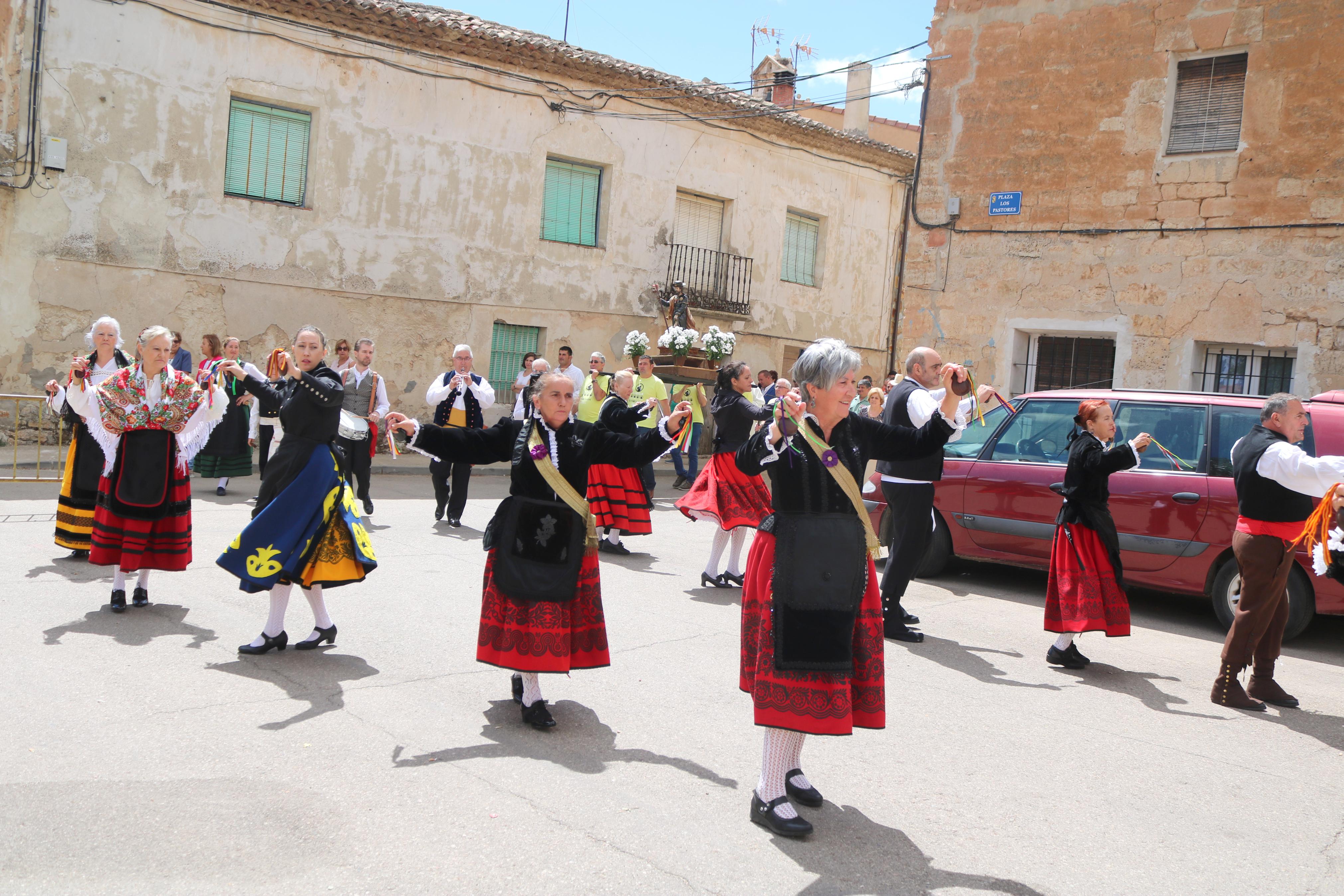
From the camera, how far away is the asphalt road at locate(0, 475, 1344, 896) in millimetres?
3469

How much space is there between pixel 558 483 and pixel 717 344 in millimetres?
12118

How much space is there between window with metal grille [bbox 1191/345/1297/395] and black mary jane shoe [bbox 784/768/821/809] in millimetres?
10057

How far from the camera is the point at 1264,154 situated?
12039 millimetres

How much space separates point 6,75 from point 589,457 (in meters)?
12.7

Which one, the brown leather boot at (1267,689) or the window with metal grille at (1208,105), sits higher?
the window with metal grille at (1208,105)

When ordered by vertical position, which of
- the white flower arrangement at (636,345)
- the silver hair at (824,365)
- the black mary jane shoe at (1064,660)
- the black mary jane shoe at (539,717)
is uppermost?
the white flower arrangement at (636,345)

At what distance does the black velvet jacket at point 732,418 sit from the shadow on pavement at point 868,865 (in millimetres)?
4259

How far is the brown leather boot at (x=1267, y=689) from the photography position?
5906 millimetres

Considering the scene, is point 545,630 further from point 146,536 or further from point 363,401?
point 363,401

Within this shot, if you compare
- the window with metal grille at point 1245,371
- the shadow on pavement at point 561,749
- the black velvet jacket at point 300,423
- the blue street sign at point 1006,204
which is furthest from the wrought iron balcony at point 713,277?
the shadow on pavement at point 561,749

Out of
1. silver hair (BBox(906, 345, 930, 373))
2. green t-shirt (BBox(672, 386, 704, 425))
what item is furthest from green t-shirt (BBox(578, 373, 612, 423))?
silver hair (BBox(906, 345, 930, 373))

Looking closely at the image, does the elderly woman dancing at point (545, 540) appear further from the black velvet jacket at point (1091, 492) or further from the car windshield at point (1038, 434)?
the car windshield at point (1038, 434)

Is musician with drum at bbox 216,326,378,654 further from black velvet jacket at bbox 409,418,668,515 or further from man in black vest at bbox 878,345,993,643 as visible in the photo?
man in black vest at bbox 878,345,993,643

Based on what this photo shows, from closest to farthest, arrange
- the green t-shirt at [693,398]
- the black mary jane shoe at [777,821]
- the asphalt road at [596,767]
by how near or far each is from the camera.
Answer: the asphalt road at [596,767]
the black mary jane shoe at [777,821]
the green t-shirt at [693,398]
